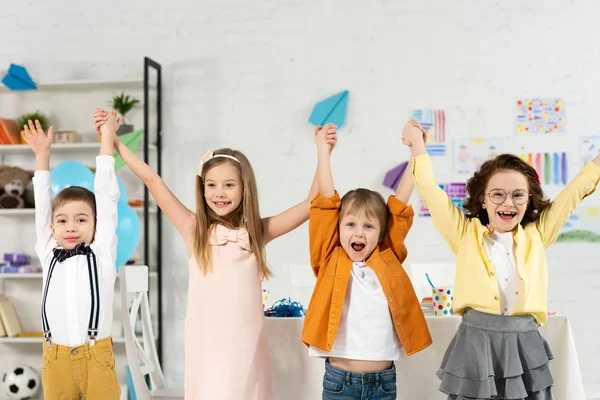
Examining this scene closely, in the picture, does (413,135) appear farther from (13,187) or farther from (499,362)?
(13,187)

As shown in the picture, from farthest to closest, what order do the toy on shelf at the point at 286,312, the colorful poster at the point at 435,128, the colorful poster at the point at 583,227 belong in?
1. the colorful poster at the point at 435,128
2. the colorful poster at the point at 583,227
3. the toy on shelf at the point at 286,312

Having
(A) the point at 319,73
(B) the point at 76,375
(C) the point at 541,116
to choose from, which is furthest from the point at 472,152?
(B) the point at 76,375

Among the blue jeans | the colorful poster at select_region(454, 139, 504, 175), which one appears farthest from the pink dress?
the colorful poster at select_region(454, 139, 504, 175)

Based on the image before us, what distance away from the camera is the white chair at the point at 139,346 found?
2340 mm

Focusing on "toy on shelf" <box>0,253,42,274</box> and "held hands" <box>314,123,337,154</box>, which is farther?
"toy on shelf" <box>0,253,42,274</box>

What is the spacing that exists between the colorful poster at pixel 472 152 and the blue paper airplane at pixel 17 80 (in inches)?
96.4

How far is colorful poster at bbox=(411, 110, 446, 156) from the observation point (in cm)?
379

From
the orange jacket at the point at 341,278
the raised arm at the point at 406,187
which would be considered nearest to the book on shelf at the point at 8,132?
the orange jacket at the point at 341,278

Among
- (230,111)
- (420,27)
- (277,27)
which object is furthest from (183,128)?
(420,27)

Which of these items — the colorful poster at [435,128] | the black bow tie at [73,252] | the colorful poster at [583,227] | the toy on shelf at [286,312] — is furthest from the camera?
the colorful poster at [435,128]

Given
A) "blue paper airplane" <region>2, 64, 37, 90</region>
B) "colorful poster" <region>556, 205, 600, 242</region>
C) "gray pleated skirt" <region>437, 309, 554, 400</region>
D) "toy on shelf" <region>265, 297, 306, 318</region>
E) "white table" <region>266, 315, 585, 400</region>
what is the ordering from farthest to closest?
"blue paper airplane" <region>2, 64, 37, 90</region>
"colorful poster" <region>556, 205, 600, 242</region>
"toy on shelf" <region>265, 297, 306, 318</region>
"white table" <region>266, 315, 585, 400</region>
"gray pleated skirt" <region>437, 309, 554, 400</region>

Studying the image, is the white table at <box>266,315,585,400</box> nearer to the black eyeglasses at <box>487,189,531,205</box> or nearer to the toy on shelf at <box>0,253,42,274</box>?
the black eyeglasses at <box>487,189,531,205</box>

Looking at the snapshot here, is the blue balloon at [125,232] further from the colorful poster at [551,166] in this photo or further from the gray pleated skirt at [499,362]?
the colorful poster at [551,166]

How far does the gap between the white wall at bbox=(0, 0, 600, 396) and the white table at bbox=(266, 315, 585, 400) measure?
165cm
